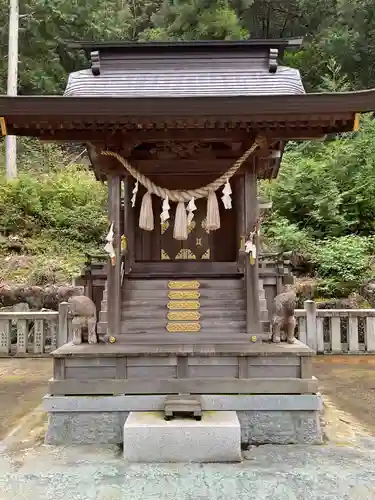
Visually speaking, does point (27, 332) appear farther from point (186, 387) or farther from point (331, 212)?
point (331, 212)

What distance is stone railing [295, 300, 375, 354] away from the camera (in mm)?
10625

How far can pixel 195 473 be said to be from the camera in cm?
434

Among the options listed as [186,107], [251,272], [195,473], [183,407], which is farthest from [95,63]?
[195,473]

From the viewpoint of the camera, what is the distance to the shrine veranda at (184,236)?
5.26 m

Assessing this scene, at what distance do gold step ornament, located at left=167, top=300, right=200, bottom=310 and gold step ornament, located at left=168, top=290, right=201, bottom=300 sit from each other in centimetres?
6

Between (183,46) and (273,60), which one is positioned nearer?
(273,60)

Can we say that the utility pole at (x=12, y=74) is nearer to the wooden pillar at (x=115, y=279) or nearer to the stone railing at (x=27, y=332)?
the stone railing at (x=27, y=332)

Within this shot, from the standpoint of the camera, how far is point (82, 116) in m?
5.29

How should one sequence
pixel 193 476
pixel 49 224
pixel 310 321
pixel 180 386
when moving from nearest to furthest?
pixel 193 476, pixel 180 386, pixel 310 321, pixel 49 224

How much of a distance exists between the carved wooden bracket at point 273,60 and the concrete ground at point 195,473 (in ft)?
18.2

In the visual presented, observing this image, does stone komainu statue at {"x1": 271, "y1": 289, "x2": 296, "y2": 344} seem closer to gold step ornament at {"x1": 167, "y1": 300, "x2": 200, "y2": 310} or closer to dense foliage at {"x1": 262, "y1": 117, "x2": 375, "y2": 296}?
gold step ornament at {"x1": 167, "y1": 300, "x2": 200, "y2": 310}

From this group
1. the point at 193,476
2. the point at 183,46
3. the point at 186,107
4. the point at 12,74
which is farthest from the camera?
the point at 12,74

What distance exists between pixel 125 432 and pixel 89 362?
113 cm

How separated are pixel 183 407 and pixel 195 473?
820mm
